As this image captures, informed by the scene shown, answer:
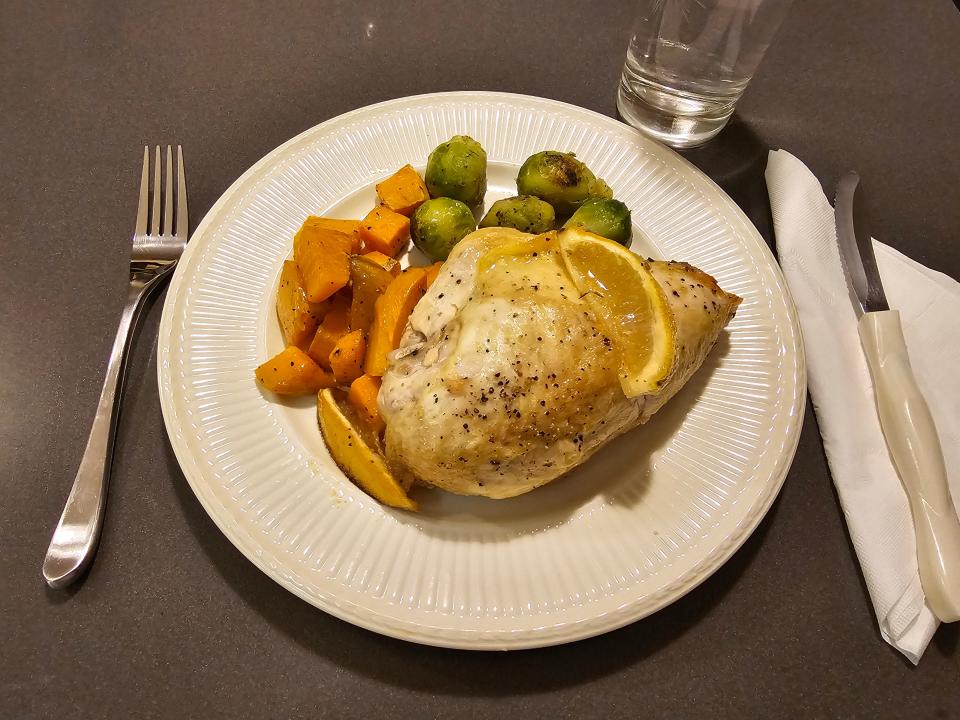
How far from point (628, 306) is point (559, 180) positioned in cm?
81

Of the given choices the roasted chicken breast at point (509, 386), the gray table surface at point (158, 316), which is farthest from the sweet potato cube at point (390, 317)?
the gray table surface at point (158, 316)

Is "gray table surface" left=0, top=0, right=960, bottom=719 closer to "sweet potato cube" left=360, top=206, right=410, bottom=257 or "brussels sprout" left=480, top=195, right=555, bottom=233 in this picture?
"sweet potato cube" left=360, top=206, right=410, bottom=257

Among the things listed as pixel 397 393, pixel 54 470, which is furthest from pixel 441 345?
pixel 54 470

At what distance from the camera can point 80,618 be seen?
5.94 feet

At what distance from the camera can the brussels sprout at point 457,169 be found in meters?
2.29

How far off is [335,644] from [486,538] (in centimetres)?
55

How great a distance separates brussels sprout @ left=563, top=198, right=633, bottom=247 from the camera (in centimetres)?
217

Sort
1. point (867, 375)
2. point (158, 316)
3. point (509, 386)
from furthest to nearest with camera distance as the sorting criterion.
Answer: point (158, 316) → point (867, 375) → point (509, 386)

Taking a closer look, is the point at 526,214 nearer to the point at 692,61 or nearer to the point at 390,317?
the point at 390,317

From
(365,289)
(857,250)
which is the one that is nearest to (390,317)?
(365,289)

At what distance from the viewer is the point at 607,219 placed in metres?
2.18

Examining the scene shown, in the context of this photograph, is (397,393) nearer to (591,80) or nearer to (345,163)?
(345,163)

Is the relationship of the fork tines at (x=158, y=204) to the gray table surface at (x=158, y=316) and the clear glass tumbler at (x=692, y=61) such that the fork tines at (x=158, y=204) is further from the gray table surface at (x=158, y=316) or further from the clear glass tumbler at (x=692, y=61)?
the clear glass tumbler at (x=692, y=61)

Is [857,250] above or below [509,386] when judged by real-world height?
above
